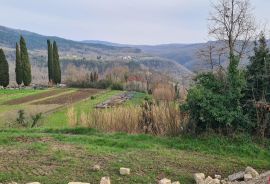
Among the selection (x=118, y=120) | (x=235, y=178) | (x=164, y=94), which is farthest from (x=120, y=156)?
(x=164, y=94)

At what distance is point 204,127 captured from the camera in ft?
51.2

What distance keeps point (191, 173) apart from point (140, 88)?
45.4 m

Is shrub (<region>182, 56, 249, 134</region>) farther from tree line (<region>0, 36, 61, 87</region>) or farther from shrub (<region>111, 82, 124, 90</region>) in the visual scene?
shrub (<region>111, 82, 124, 90</region>)

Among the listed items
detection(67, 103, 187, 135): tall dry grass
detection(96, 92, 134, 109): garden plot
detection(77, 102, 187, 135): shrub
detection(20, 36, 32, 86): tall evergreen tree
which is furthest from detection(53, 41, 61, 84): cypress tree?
detection(77, 102, 187, 135): shrub

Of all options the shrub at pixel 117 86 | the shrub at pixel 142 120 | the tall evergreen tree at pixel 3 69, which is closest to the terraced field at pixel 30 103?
the tall evergreen tree at pixel 3 69

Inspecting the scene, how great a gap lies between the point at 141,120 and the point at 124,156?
4.46 m

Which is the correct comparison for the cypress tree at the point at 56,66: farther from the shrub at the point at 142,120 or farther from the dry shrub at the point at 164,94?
the shrub at the point at 142,120

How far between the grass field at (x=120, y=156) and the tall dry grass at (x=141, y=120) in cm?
86

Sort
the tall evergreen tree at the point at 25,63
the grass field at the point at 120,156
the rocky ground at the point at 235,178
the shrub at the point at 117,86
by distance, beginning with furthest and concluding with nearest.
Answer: the shrub at the point at 117,86 → the tall evergreen tree at the point at 25,63 → the grass field at the point at 120,156 → the rocky ground at the point at 235,178

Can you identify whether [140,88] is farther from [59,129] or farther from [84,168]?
[84,168]

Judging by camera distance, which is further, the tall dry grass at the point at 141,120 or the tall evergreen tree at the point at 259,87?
the tall dry grass at the point at 141,120

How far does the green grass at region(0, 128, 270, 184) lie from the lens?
11.4 metres

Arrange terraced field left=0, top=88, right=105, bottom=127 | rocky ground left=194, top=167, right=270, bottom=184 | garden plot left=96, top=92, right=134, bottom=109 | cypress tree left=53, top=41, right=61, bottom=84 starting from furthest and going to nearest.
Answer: cypress tree left=53, top=41, right=61, bottom=84
garden plot left=96, top=92, right=134, bottom=109
terraced field left=0, top=88, right=105, bottom=127
rocky ground left=194, top=167, right=270, bottom=184

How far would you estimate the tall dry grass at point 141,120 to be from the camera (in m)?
16.4
